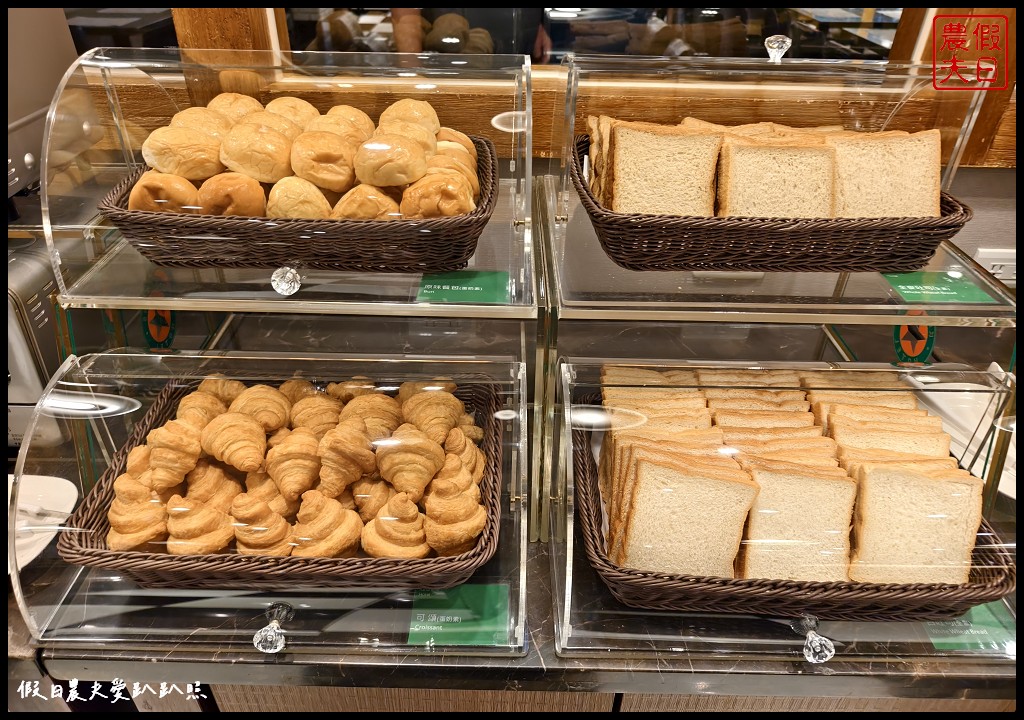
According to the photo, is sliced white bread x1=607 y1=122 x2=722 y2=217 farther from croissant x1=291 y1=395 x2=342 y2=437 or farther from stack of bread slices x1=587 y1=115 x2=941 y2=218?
croissant x1=291 y1=395 x2=342 y2=437

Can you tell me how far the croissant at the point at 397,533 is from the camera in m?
1.37

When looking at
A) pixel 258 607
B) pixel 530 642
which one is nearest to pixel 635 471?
pixel 530 642

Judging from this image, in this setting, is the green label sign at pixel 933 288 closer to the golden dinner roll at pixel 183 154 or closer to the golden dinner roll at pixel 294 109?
the golden dinner roll at pixel 294 109

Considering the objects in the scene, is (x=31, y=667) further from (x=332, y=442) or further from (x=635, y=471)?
(x=635, y=471)

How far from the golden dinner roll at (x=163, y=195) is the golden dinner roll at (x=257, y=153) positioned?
0.10 m

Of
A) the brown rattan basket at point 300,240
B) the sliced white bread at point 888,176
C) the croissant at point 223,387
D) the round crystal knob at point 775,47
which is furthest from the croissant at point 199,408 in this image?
the round crystal knob at point 775,47

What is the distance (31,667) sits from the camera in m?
1.43

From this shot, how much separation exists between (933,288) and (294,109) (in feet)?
4.73

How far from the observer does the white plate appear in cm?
144

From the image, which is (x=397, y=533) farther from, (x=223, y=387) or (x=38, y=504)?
(x=38, y=504)

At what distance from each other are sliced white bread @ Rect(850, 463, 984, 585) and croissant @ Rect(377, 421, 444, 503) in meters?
0.93

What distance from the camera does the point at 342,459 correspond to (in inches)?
56.4

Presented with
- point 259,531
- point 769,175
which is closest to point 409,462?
point 259,531

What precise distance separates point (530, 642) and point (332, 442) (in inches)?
24.4
